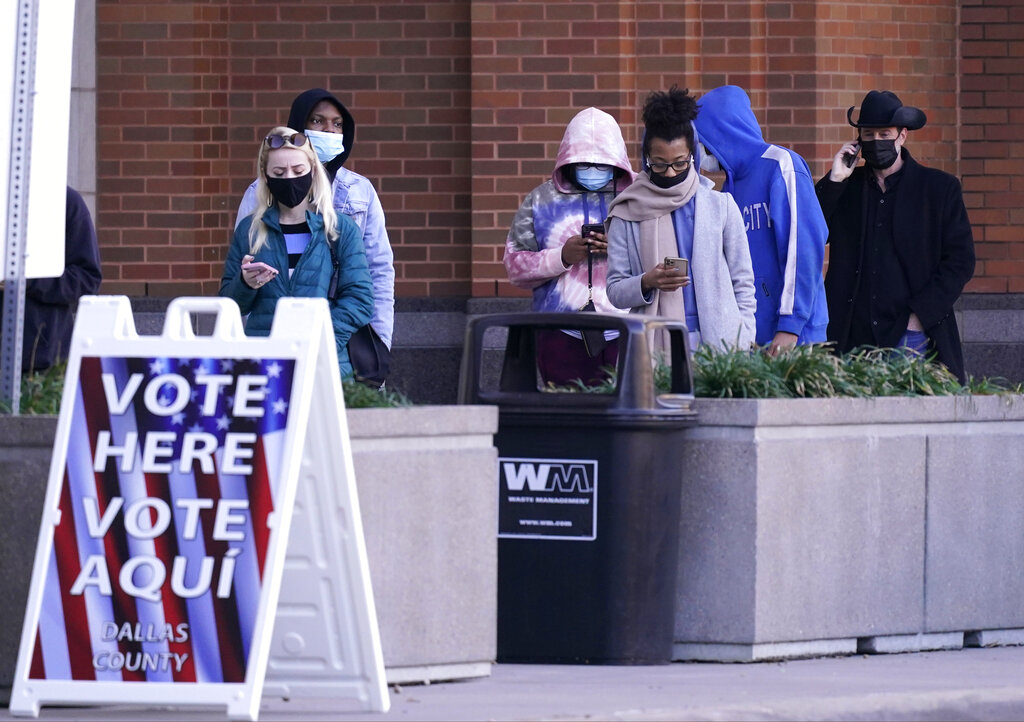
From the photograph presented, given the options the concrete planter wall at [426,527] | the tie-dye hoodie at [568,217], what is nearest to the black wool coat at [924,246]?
the tie-dye hoodie at [568,217]

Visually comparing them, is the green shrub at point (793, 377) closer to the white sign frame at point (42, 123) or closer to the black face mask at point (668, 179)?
the black face mask at point (668, 179)

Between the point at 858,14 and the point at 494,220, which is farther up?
the point at 858,14

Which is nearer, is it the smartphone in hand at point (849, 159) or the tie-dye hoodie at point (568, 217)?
the tie-dye hoodie at point (568, 217)

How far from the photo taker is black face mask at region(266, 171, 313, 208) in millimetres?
7164

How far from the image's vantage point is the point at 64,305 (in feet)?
24.5

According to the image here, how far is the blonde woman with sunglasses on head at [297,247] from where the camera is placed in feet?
23.5

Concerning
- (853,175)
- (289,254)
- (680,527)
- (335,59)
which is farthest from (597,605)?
(335,59)

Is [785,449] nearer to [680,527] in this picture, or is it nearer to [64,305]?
[680,527]

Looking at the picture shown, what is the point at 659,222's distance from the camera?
23.4 feet

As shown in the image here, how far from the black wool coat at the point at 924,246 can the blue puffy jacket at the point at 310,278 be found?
2322mm

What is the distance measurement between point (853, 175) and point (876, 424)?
2.28m

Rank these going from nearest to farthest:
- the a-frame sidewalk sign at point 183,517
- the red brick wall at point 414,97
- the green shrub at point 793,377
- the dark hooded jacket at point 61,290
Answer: the a-frame sidewalk sign at point 183,517 < the green shrub at point 793,377 < the dark hooded jacket at point 61,290 < the red brick wall at point 414,97

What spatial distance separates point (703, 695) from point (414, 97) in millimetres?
5422

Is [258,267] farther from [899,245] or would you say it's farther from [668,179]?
[899,245]
